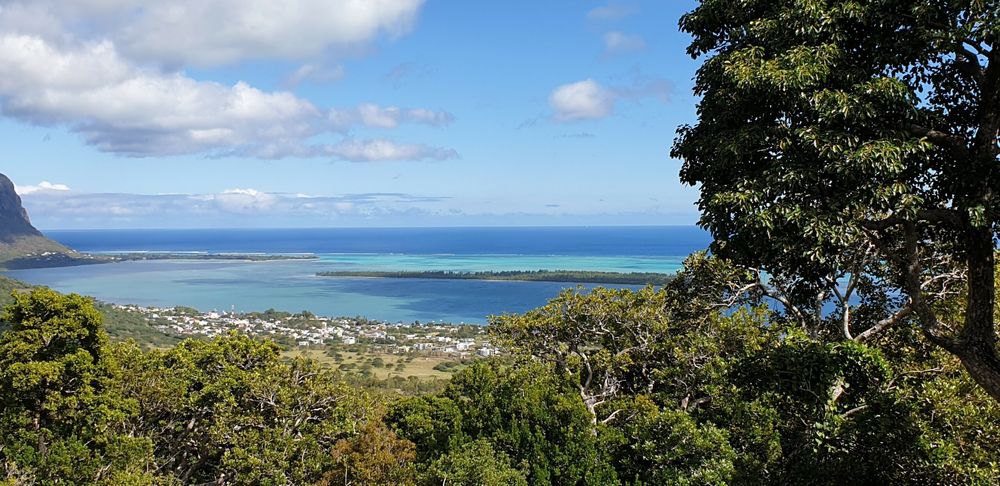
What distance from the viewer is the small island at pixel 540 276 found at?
9219 cm

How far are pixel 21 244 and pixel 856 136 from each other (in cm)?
20260

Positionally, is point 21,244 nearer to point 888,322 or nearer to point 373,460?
point 373,460

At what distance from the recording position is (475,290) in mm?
98125

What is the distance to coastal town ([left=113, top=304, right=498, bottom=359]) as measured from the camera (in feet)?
184

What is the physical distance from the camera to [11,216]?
17125 cm

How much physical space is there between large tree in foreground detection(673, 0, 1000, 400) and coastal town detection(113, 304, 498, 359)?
43.6 metres

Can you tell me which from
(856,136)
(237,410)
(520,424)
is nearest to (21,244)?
(237,410)

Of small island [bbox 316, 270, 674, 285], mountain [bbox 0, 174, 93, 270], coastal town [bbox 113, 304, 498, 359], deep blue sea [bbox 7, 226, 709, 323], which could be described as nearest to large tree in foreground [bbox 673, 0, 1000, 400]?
coastal town [bbox 113, 304, 498, 359]

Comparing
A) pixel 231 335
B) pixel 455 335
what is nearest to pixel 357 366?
pixel 455 335

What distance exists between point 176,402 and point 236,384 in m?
1.46

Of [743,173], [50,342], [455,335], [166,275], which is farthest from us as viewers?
[166,275]

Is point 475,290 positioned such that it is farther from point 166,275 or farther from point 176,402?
point 176,402

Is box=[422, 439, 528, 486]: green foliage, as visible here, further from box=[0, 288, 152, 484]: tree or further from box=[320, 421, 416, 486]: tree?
box=[0, 288, 152, 484]: tree

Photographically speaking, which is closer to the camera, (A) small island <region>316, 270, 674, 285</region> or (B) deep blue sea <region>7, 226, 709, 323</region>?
(B) deep blue sea <region>7, 226, 709, 323</region>
